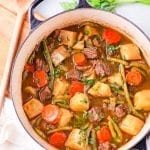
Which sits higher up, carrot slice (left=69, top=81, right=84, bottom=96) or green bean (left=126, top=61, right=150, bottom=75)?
green bean (left=126, top=61, right=150, bottom=75)

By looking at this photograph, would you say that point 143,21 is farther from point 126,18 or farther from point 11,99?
point 11,99

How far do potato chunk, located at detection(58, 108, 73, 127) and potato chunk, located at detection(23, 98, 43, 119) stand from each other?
0.33ft

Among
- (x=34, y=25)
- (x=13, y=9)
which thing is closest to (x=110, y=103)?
(x=34, y=25)

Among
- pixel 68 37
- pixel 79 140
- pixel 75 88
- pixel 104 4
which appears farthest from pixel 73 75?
pixel 104 4

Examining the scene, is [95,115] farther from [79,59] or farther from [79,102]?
[79,59]

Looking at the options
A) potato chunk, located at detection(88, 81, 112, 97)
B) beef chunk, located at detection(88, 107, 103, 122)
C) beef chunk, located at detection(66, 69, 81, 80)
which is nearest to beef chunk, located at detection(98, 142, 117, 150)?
beef chunk, located at detection(88, 107, 103, 122)

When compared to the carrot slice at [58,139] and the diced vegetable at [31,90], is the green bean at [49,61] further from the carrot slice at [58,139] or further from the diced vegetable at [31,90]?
the carrot slice at [58,139]

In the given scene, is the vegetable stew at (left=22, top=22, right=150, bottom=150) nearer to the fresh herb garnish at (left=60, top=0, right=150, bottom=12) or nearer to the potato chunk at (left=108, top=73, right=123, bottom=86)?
the potato chunk at (left=108, top=73, right=123, bottom=86)

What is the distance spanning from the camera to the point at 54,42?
8.47 ft

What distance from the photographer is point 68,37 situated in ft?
8.38

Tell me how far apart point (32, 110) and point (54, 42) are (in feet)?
1.13

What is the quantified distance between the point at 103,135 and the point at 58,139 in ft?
0.66

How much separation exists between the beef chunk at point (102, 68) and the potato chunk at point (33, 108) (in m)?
0.30

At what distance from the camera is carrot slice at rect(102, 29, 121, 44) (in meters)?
2.54
